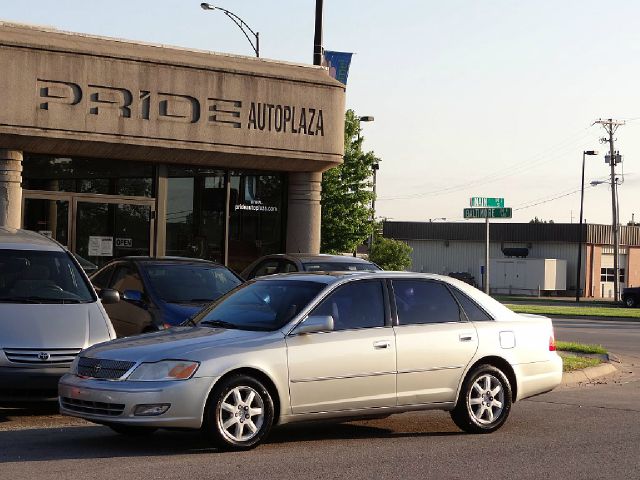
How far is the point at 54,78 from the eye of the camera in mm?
19797

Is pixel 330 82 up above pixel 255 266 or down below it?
above

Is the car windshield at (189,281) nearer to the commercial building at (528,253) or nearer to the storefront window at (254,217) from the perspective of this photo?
the storefront window at (254,217)

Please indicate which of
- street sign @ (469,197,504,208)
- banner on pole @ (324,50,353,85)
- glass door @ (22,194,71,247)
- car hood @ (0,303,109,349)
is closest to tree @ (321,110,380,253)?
street sign @ (469,197,504,208)

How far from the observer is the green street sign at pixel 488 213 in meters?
39.6

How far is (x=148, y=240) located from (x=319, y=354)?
41.3ft

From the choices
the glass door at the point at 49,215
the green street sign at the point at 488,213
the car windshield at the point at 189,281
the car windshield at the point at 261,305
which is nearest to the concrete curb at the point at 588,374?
the car windshield at the point at 189,281

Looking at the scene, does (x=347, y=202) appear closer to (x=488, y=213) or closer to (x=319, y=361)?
(x=488, y=213)

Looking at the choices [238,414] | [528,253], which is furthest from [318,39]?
[528,253]

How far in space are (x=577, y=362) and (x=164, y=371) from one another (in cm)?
1059

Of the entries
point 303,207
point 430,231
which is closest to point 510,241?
point 430,231

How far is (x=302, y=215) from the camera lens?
23.3 metres

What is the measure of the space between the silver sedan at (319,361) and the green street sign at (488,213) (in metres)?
28.4

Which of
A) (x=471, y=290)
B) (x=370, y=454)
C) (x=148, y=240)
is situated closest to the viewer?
(x=370, y=454)

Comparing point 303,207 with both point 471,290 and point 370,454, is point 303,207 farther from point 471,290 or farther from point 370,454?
point 370,454
